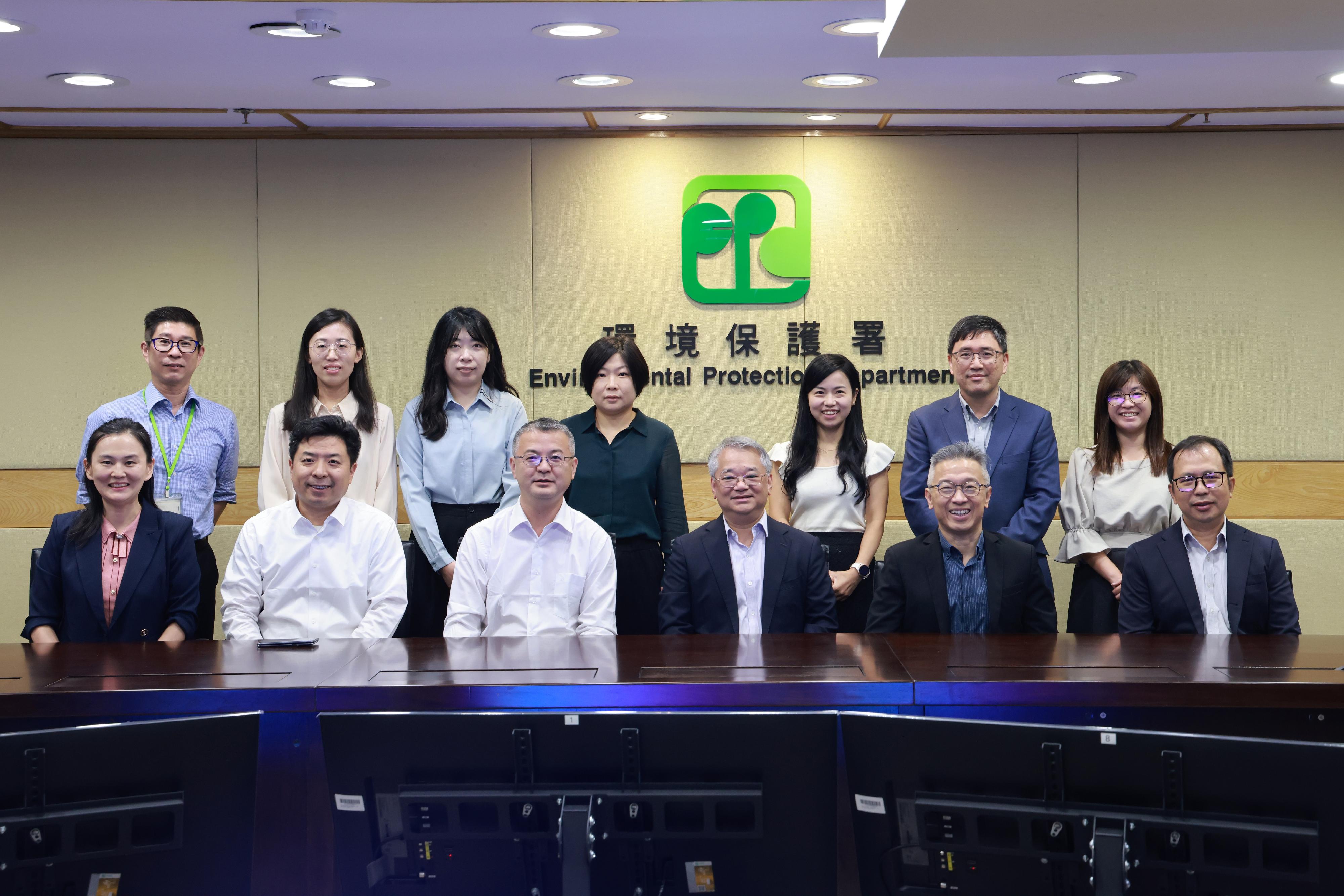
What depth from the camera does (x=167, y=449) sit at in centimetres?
418

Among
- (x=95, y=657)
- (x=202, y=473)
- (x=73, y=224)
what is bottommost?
(x=95, y=657)

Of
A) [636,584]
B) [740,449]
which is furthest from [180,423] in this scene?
[740,449]

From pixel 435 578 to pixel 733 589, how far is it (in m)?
1.20

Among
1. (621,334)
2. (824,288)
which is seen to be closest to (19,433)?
(621,334)

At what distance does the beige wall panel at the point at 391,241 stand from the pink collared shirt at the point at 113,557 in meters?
1.81

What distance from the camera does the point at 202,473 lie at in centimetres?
421

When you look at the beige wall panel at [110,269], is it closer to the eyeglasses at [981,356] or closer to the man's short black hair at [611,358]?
the man's short black hair at [611,358]

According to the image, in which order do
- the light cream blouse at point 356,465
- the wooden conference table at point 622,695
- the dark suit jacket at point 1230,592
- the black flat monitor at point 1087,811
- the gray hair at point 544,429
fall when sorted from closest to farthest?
the black flat monitor at point 1087,811
the wooden conference table at point 622,695
the dark suit jacket at point 1230,592
the gray hair at point 544,429
the light cream blouse at point 356,465

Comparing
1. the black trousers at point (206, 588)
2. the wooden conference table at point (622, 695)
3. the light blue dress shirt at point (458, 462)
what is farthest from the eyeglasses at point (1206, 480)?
the black trousers at point (206, 588)

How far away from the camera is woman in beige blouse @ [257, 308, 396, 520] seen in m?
4.02

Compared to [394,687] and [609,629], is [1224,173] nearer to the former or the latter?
[609,629]

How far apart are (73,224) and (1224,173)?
5.23 m

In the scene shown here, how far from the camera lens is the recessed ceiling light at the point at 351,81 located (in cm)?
432

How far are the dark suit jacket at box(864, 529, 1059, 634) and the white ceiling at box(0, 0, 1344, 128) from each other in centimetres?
139
